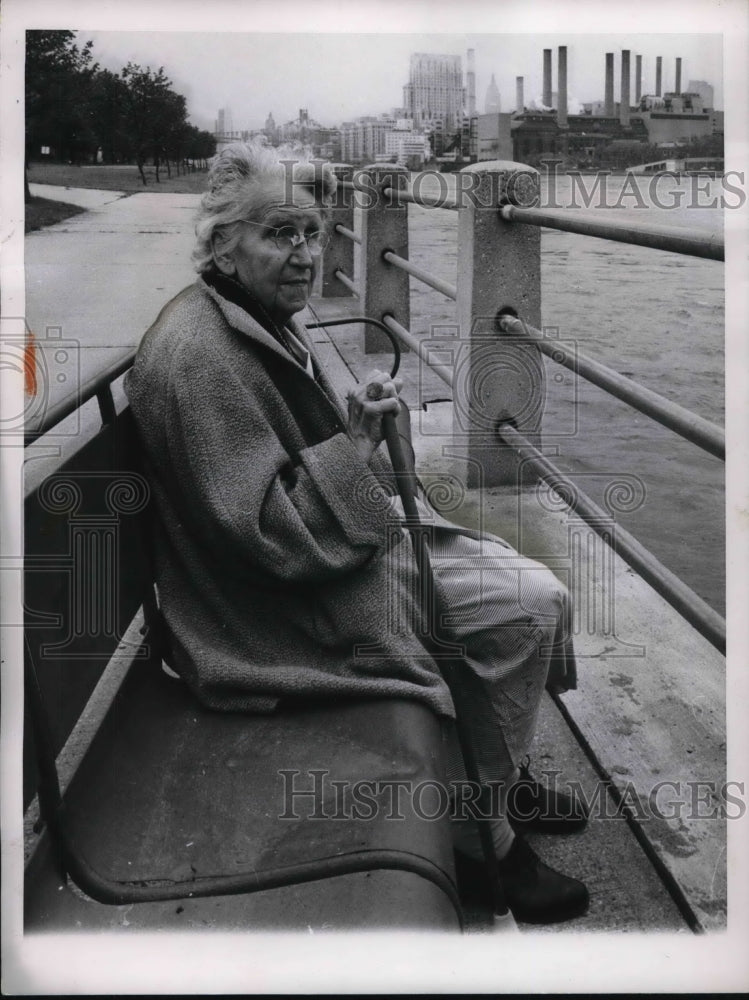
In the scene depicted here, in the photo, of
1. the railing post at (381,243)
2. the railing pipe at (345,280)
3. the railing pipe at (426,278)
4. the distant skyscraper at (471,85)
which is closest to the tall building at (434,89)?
the distant skyscraper at (471,85)

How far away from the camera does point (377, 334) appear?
21.1 feet

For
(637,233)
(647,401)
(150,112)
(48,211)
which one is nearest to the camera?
(637,233)

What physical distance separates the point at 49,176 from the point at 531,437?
77.8 inches

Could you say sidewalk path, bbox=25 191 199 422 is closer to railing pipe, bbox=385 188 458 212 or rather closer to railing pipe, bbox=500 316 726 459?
railing pipe, bbox=385 188 458 212

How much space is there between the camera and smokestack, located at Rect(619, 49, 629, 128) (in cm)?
214

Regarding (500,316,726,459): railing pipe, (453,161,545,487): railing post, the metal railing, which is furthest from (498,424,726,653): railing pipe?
(500,316,726,459): railing pipe

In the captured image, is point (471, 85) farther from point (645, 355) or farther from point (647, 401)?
point (645, 355)

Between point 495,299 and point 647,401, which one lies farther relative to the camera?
point 495,299

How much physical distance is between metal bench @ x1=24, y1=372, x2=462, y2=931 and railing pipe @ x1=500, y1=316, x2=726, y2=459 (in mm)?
835

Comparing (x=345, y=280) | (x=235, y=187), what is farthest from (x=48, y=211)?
(x=345, y=280)

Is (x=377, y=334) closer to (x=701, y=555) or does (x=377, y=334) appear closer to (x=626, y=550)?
(x=701, y=555)

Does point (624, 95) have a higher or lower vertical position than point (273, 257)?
higher

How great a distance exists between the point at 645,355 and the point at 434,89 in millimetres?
Result: 5153

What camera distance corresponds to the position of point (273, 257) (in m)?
2.00
